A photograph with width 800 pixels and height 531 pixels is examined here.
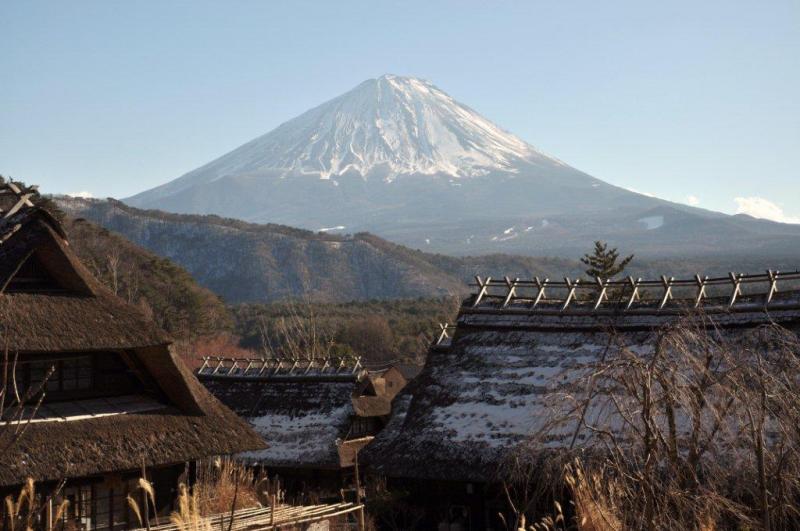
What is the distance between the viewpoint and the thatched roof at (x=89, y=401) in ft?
43.9

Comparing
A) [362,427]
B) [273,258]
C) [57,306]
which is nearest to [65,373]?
[57,306]

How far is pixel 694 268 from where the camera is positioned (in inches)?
4267

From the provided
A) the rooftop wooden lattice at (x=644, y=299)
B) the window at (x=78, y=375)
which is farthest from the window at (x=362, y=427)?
the window at (x=78, y=375)

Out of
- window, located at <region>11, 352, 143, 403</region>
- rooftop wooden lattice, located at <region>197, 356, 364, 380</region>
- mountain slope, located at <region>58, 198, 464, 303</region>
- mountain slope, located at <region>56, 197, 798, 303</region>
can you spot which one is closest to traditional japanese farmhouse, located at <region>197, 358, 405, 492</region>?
rooftop wooden lattice, located at <region>197, 356, 364, 380</region>

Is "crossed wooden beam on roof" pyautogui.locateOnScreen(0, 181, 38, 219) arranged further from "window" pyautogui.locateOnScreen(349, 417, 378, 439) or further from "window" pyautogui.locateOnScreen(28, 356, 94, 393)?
"window" pyautogui.locateOnScreen(349, 417, 378, 439)

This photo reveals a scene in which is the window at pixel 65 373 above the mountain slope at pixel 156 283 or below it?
above

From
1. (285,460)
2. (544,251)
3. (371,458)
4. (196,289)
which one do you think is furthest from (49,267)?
(544,251)

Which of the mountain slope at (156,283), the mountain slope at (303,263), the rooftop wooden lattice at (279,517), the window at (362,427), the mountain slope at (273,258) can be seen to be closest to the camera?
the rooftop wooden lattice at (279,517)

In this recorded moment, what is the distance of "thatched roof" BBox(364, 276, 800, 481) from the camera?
605 inches

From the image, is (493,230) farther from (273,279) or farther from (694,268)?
(273,279)

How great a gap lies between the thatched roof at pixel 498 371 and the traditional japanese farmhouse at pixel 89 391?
2.75 metres

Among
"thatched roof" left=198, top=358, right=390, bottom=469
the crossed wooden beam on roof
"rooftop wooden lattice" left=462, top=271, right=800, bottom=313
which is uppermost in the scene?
the crossed wooden beam on roof

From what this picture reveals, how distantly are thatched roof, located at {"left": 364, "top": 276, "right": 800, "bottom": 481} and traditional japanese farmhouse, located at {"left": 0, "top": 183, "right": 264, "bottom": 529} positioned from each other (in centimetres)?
275

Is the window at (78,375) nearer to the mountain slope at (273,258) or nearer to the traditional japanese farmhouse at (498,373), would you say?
the traditional japanese farmhouse at (498,373)
